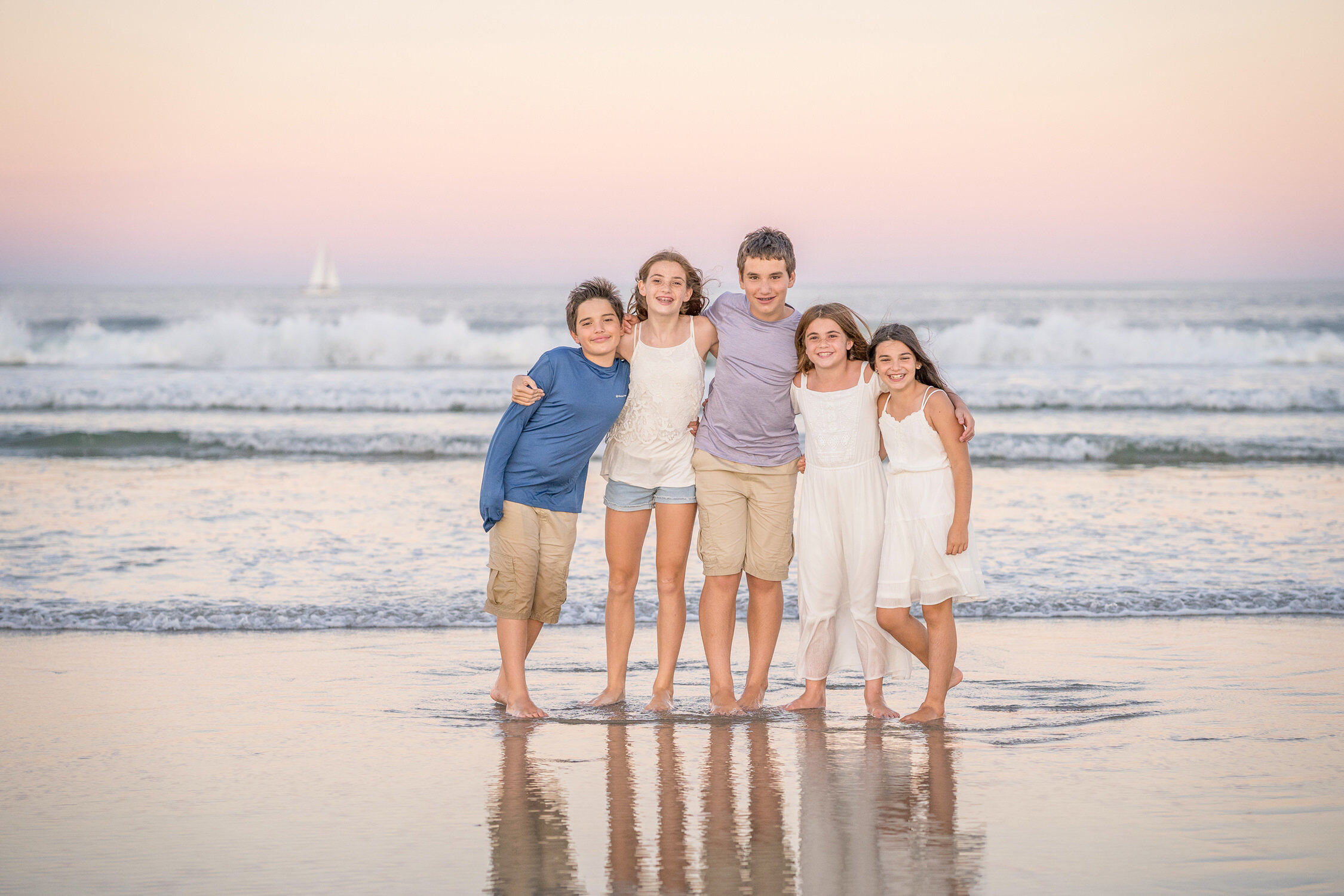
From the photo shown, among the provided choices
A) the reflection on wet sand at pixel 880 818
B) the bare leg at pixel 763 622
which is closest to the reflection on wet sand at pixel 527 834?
the reflection on wet sand at pixel 880 818

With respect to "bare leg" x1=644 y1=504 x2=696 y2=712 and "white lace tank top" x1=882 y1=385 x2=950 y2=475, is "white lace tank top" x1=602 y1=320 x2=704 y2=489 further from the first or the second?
"white lace tank top" x1=882 y1=385 x2=950 y2=475

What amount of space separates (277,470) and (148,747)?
8236 millimetres

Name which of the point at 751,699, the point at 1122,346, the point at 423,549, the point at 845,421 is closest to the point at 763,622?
the point at 751,699

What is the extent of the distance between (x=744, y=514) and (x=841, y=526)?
1.28 feet

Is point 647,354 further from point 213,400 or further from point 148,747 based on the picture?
point 213,400

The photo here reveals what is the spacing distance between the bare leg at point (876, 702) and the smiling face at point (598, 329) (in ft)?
5.35

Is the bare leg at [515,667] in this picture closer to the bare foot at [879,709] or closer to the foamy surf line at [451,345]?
the bare foot at [879,709]

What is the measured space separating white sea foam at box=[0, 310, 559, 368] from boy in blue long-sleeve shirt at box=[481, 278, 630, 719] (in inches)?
890

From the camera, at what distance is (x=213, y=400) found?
18.6 meters

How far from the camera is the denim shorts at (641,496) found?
4.69m

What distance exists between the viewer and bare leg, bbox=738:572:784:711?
15.3 feet

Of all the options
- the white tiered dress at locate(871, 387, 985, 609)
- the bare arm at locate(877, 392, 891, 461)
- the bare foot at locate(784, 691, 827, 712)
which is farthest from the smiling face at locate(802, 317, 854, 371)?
the bare foot at locate(784, 691, 827, 712)

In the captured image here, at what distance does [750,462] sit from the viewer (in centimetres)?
457

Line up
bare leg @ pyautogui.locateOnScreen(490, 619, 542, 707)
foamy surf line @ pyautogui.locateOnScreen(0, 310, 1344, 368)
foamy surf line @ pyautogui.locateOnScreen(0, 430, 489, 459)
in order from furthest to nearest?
foamy surf line @ pyautogui.locateOnScreen(0, 310, 1344, 368), foamy surf line @ pyautogui.locateOnScreen(0, 430, 489, 459), bare leg @ pyautogui.locateOnScreen(490, 619, 542, 707)
